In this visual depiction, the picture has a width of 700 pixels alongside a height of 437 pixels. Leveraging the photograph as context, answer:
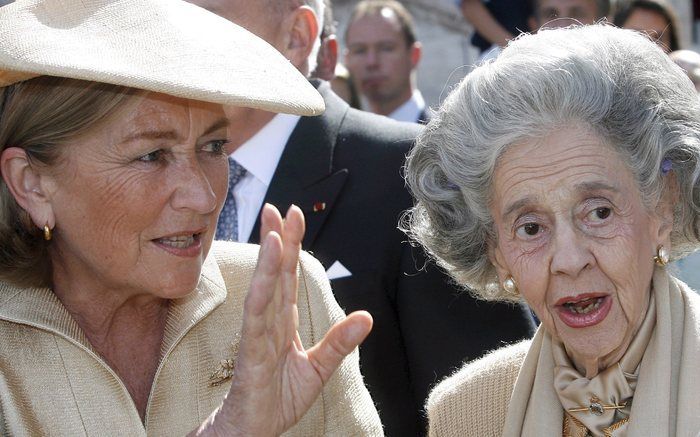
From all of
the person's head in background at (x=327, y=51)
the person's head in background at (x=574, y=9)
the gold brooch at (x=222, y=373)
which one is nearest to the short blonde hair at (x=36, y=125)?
the gold brooch at (x=222, y=373)

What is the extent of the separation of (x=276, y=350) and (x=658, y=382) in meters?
1.03

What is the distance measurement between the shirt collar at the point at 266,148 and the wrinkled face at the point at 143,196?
1234mm

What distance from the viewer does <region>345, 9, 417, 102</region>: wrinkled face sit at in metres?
8.82

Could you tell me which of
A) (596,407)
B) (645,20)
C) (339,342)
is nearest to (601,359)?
(596,407)

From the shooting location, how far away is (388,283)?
13.4ft

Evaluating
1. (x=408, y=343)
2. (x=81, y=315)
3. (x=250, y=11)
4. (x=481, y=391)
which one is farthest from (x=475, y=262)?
(x=250, y=11)

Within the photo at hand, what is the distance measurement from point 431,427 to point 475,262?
53cm

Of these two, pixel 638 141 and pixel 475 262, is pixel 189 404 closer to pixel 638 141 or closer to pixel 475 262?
pixel 475 262

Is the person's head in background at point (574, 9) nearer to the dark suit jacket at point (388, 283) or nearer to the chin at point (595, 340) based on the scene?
the dark suit jacket at point (388, 283)

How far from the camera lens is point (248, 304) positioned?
105 inches

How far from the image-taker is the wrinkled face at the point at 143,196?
2998 mm

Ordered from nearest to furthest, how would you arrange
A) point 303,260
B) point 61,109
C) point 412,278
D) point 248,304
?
point 248,304
point 61,109
point 303,260
point 412,278

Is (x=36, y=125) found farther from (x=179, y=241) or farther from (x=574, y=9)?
(x=574, y=9)

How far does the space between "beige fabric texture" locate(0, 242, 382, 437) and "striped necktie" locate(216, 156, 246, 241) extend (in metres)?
0.80
